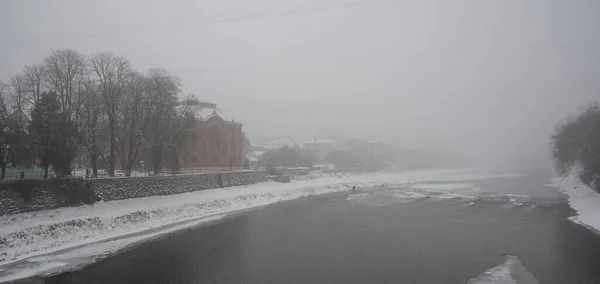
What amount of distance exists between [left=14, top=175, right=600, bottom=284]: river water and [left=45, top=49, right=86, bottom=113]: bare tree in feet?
60.4

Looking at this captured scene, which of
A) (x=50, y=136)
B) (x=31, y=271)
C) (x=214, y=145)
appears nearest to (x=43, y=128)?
(x=50, y=136)

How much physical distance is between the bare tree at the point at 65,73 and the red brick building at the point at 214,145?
19.5 metres

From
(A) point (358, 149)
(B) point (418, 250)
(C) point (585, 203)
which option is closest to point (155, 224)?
(B) point (418, 250)

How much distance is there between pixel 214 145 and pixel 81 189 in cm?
2962

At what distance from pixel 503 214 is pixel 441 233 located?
11.1 metres

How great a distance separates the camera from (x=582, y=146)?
1633 inches

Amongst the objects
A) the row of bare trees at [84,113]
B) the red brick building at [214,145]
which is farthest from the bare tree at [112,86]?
the red brick building at [214,145]

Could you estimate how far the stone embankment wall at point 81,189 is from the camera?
2300cm

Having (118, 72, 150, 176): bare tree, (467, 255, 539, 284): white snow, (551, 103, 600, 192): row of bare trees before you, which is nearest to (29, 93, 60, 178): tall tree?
(118, 72, 150, 176): bare tree

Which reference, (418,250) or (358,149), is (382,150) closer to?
(358,149)

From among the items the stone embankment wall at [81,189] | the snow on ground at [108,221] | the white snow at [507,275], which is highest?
the stone embankment wall at [81,189]

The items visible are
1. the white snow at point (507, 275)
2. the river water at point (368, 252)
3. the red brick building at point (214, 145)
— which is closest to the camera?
the white snow at point (507, 275)

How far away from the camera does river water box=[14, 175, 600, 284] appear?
15561mm

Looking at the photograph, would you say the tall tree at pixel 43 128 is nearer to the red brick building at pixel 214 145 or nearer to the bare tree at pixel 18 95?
the bare tree at pixel 18 95
